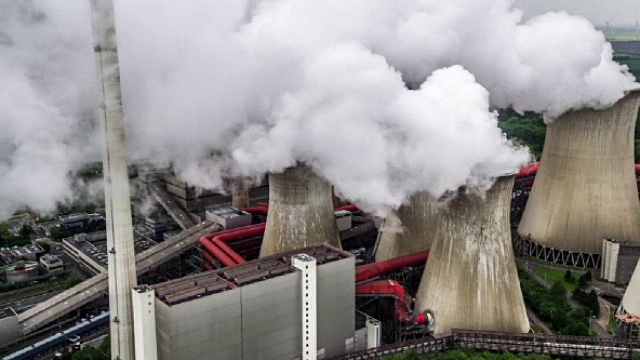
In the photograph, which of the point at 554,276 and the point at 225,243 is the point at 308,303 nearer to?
the point at 225,243

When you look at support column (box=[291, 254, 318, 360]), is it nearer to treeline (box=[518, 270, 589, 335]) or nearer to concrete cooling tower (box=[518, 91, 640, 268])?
treeline (box=[518, 270, 589, 335])

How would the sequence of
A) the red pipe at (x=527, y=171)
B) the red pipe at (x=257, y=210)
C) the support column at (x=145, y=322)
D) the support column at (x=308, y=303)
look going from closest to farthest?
the support column at (x=145, y=322) < the support column at (x=308, y=303) < the red pipe at (x=257, y=210) < the red pipe at (x=527, y=171)

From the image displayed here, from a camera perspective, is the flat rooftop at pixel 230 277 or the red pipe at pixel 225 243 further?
the red pipe at pixel 225 243

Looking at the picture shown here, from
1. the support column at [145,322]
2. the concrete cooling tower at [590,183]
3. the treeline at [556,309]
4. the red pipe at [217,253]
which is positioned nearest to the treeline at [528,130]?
the concrete cooling tower at [590,183]

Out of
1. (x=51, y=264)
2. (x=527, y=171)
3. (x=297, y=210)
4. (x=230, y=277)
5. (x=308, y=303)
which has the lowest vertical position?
(x=51, y=264)

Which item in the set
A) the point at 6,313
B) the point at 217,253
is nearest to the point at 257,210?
the point at 217,253

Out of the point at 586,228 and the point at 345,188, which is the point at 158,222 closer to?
the point at 345,188

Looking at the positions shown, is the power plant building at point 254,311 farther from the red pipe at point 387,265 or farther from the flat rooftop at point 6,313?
the flat rooftop at point 6,313
